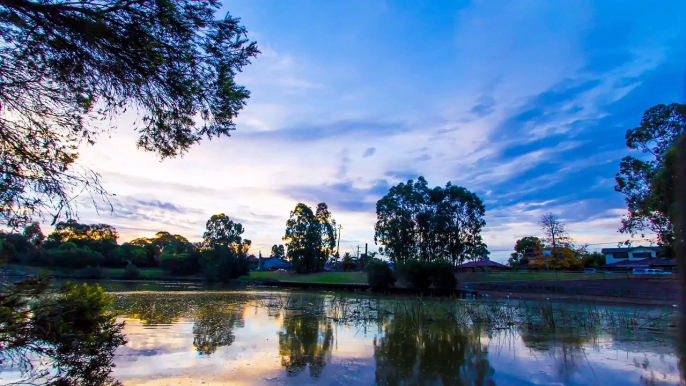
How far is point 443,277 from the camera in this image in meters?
32.5

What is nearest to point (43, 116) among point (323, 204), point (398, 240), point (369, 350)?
point (369, 350)

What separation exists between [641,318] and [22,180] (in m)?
16.9

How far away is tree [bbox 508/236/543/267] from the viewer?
41.6 m

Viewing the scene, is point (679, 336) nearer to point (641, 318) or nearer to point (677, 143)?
point (677, 143)

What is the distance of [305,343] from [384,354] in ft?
6.78

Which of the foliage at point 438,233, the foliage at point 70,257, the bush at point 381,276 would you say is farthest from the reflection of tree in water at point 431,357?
the foliage at point 70,257

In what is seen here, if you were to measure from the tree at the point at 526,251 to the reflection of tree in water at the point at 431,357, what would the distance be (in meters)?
34.1

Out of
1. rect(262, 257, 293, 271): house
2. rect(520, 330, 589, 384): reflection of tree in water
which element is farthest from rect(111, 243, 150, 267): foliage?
rect(520, 330, 589, 384): reflection of tree in water

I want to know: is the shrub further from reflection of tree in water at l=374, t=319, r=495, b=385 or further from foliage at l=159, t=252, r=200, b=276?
foliage at l=159, t=252, r=200, b=276

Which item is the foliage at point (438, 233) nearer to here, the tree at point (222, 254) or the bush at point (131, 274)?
the tree at point (222, 254)

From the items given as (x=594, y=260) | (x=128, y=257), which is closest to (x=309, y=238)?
(x=128, y=257)

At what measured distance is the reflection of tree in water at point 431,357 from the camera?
21.8 ft

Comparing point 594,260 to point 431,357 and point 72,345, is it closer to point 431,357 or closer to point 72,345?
point 431,357

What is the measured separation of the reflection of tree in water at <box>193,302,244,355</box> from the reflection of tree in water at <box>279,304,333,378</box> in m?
1.36
